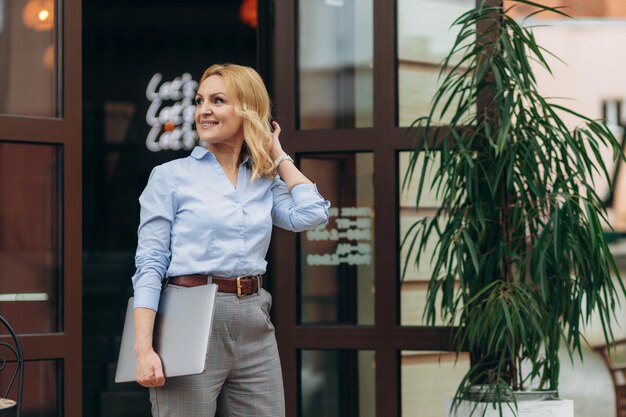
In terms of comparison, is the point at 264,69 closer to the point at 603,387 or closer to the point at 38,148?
the point at 38,148

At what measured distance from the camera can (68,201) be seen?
385 cm

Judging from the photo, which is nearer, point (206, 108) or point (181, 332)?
point (181, 332)

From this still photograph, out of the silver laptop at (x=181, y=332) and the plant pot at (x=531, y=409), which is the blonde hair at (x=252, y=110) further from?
the plant pot at (x=531, y=409)

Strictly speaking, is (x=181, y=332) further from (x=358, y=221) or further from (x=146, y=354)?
(x=358, y=221)

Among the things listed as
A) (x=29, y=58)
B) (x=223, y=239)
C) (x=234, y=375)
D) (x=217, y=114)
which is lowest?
(x=234, y=375)

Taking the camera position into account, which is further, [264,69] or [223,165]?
[264,69]

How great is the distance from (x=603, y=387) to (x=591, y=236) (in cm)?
87

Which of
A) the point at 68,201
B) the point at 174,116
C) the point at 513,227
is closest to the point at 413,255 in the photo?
the point at 513,227

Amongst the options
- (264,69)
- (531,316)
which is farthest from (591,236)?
(264,69)

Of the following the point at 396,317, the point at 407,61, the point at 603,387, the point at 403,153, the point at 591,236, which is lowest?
the point at 603,387

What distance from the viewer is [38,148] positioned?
3.84 m

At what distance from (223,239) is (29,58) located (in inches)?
57.2

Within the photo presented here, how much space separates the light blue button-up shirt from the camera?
8.98ft

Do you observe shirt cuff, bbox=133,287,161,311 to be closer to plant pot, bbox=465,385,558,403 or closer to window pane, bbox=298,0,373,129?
plant pot, bbox=465,385,558,403
